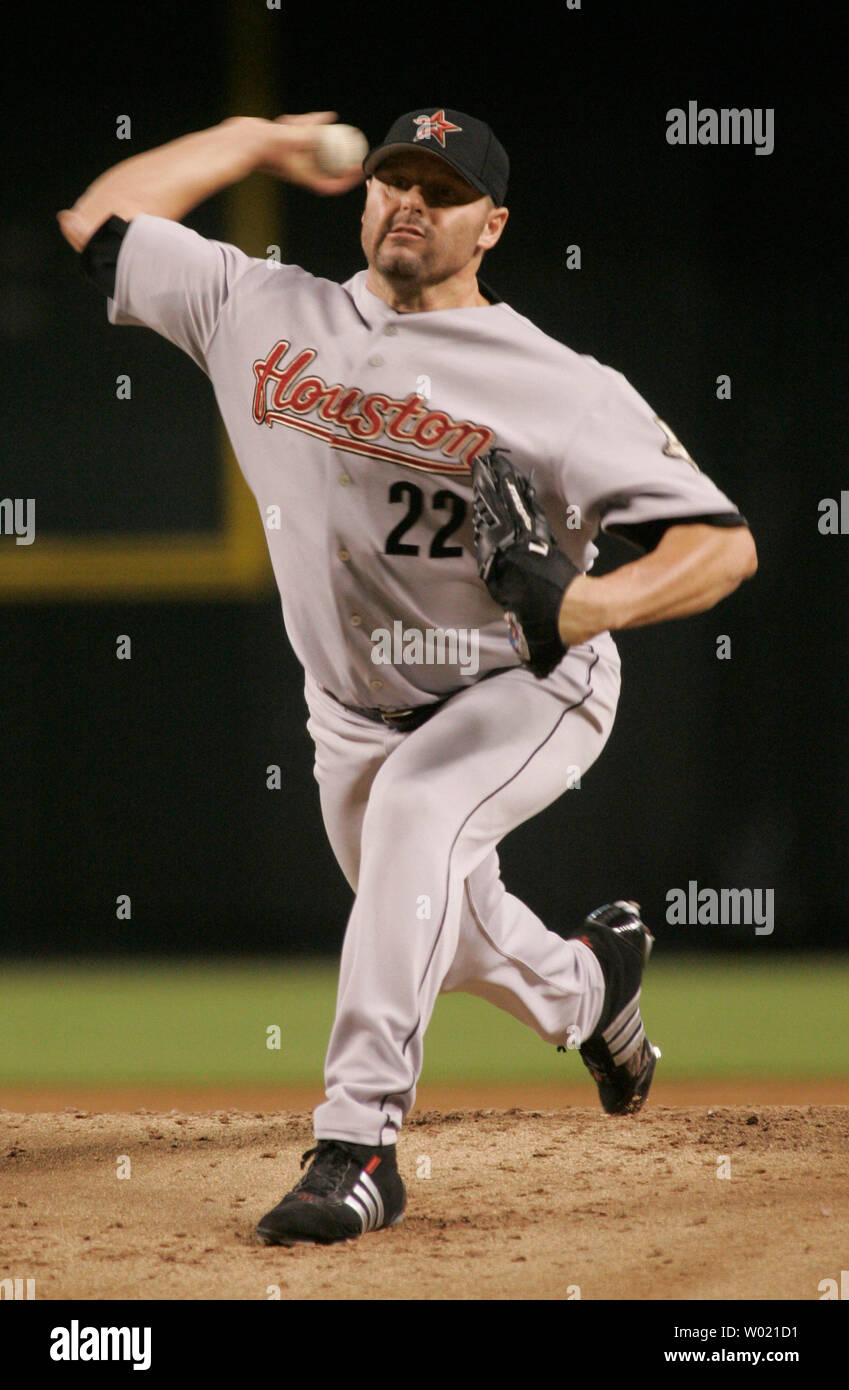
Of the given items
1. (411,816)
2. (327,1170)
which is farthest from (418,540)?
(327,1170)

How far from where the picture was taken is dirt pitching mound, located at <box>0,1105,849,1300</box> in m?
2.07

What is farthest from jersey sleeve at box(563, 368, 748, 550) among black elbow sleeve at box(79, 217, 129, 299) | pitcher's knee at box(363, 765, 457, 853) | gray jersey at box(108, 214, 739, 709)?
black elbow sleeve at box(79, 217, 129, 299)

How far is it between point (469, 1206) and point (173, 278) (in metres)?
1.62

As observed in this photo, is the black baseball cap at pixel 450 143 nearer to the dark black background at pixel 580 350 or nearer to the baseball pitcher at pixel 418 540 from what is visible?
the baseball pitcher at pixel 418 540

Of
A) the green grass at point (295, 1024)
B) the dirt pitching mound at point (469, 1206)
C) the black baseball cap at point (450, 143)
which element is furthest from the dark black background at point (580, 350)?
the black baseball cap at point (450, 143)

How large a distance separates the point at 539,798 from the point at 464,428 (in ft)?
2.00

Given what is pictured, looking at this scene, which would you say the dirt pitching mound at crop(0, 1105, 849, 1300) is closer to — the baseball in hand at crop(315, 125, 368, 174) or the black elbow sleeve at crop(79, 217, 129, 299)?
the black elbow sleeve at crop(79, 217, 129, 299)

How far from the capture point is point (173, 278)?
2.73 metres

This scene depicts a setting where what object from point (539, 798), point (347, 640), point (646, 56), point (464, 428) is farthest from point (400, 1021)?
point (646, 56)

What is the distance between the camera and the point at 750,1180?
8.63ft

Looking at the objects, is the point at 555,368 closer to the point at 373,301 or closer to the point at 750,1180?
the point at 373,301

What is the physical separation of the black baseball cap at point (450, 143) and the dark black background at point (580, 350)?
2195 millimetres

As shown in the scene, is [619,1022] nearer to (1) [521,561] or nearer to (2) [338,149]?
(1) [521,561]

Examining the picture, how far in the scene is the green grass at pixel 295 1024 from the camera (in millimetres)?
3646
